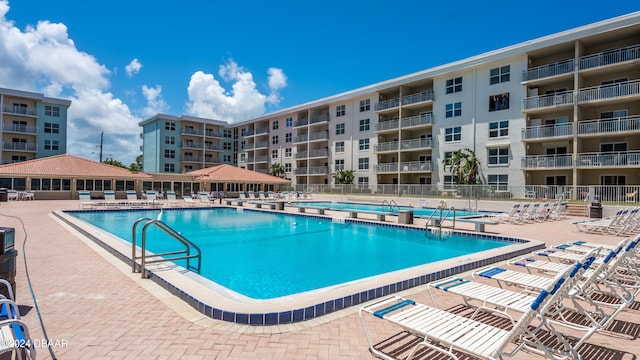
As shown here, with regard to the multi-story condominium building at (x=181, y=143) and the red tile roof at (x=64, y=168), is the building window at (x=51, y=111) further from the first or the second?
the red tile roof at (x=64, y=168)

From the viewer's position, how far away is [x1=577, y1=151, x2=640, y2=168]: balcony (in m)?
21.3

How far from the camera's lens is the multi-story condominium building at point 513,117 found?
22.6 metres

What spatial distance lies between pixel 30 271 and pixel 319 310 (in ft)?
17.4

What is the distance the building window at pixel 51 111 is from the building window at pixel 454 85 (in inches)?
1805

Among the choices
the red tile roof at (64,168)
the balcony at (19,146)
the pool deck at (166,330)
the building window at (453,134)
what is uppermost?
the building window at (453,134)

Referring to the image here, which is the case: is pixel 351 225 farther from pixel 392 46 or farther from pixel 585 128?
pixel 585 128

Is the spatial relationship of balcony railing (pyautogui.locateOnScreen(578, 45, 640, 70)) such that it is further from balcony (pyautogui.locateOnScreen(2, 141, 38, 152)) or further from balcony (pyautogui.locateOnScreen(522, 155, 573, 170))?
balcony (pyautogui.locateOnScreen(2, 141, 38, 152))

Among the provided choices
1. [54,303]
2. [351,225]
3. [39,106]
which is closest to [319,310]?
[54,303]

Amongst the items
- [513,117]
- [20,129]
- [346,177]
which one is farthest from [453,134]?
[20,129]

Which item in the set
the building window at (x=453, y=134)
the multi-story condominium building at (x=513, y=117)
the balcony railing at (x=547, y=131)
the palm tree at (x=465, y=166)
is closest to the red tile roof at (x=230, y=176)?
the multi-story condominium building at (x=513, y=117)

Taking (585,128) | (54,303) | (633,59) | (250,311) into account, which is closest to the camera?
(250,311)

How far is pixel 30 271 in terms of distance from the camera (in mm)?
5969

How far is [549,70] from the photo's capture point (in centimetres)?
2473

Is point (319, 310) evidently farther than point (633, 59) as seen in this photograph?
No
